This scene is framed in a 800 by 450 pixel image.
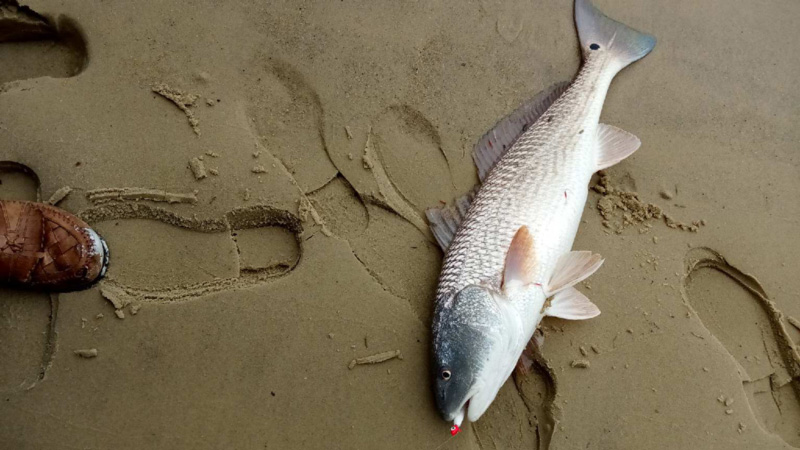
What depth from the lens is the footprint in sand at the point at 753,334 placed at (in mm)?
3068

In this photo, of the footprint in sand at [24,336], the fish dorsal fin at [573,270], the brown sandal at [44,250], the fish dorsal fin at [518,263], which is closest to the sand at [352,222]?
the footprint in sand at [24,336]

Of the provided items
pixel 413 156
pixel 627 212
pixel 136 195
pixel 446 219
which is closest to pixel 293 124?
pixel 413 156

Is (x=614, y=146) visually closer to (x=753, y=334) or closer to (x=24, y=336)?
(x=753, y=334)

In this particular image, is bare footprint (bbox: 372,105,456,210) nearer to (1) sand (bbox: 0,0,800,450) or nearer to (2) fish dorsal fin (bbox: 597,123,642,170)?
(1) sand (bbox: 0,0,800,450)

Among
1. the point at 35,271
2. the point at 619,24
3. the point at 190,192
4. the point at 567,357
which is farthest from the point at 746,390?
the point at 35,271

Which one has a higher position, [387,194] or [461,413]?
[387,194]

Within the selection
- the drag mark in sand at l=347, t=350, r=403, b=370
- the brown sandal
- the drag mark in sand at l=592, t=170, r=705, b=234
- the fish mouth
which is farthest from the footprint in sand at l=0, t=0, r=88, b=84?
the drag mark in sand at l=592, t=170, r=705, b=234

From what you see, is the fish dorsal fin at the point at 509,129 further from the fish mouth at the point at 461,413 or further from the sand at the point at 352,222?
the fish mouth at the point at 461,413

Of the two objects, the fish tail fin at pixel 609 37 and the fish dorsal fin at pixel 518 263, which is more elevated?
the fish tail fin at pixel 609 37

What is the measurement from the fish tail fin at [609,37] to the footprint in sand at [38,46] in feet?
11.1

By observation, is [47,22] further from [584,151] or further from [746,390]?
[746,390]

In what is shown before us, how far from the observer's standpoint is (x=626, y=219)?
3270 millimetres

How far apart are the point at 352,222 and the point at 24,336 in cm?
188

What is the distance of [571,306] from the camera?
115 inches
